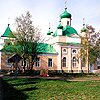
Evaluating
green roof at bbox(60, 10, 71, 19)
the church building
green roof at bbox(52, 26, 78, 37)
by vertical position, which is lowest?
the church building

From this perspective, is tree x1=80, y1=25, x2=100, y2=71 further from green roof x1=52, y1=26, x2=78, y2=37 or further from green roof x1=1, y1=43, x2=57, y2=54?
green roof x1=52, y1=26, x2=78, y2=37

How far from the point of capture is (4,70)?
4894cm

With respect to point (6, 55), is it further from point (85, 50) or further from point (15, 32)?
point (85, 50)

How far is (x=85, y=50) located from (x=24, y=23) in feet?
36.7

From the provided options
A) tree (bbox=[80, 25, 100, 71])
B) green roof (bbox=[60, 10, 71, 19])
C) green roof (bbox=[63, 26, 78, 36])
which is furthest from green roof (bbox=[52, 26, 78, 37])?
tree (bbox=[80, 25, 100, 71])

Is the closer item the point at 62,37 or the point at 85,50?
the point at 85,50

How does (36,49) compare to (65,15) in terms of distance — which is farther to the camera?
(65,15)

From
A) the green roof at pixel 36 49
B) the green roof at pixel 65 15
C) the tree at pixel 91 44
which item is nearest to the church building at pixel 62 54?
the green roof at pixel 36 49

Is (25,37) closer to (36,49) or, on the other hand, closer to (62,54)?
(36,49)

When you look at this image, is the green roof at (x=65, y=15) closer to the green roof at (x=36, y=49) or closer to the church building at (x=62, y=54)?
the church building at (x=62, y=54)

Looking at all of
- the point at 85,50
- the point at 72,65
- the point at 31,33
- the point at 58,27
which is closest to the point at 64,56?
the point at 72,65

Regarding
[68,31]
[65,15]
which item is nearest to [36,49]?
[68,31]

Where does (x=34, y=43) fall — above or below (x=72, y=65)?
above

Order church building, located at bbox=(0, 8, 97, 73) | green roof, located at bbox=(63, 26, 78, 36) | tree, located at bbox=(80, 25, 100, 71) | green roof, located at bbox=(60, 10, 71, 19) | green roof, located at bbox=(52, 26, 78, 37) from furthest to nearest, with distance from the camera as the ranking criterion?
green roof, located at bbox=(60, 10, 71, 19) → green roof, located at bbox=(63, 26, 78, 36) → green roof, located at bbox=(52, 26, 78, 37) → church building, located at bbox=(0, 8, 97, 73) → tree, located at bbox=(80, 25, 100, 71)
